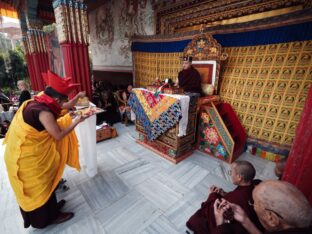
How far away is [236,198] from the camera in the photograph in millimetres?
1406

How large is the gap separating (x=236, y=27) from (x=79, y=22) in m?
3.68

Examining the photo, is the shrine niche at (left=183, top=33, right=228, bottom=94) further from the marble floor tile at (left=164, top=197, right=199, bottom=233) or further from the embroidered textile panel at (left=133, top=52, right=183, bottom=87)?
the marble floor tile at (left=164, top=197, right=199, bottom=233)

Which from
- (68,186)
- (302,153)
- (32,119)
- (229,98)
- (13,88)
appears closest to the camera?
(302,153)

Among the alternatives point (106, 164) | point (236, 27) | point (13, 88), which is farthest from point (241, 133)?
point (13, 88)

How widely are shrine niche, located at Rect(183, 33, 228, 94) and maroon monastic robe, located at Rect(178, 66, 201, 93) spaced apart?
299 millimetres

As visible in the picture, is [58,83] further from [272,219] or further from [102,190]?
[272,219]

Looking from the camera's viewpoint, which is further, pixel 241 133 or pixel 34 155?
pixel 241 133

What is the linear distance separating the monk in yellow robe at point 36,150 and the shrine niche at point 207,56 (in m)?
3.23

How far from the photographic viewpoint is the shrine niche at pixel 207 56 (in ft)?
12.5

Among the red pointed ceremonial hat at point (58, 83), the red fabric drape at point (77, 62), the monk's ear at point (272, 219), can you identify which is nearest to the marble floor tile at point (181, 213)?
the monk's ear at point (272, 219)

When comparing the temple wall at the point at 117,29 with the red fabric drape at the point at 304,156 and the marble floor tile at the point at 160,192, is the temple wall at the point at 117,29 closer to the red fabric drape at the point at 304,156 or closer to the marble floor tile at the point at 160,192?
the marble floor tile at the point at 160,192

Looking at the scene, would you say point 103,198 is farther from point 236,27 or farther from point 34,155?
point 236,27

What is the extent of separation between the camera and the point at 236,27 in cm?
364

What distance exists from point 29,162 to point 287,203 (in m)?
2.22
